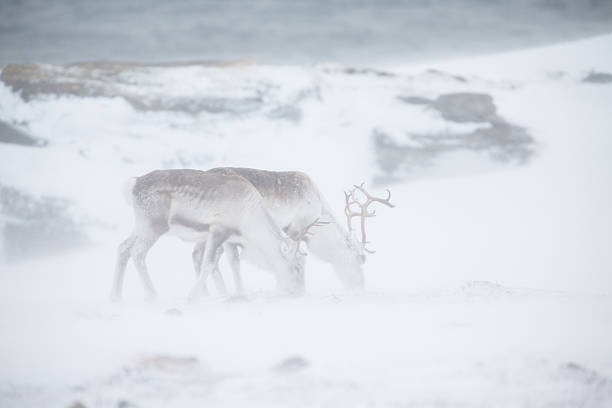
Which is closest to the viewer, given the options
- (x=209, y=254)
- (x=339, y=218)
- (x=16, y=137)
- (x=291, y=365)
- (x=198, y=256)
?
(x=291, y=365)

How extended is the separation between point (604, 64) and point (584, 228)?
424 cm

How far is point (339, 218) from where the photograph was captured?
10.3 m

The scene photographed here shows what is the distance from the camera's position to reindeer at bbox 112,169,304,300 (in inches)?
236

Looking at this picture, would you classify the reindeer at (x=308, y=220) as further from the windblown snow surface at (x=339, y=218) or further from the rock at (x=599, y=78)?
the rock at (x=599, y=78)

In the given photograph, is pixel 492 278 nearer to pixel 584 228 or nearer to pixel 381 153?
pixel 584 228

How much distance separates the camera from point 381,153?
11.9 metres

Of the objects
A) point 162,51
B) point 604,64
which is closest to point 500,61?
point 604,64

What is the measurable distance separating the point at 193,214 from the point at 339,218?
14.7 ft

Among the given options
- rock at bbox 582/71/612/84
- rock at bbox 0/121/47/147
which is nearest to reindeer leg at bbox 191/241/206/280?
rock at bbox 0/121/47/147

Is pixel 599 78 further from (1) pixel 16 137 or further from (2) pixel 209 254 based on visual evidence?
(1) pixel 16 137

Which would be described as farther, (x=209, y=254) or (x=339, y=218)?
(x=339, y=218)

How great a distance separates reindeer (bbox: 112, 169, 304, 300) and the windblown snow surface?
44 cm

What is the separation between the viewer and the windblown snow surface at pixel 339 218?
4.17 metres

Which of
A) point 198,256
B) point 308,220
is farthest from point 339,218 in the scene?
point 198,256
